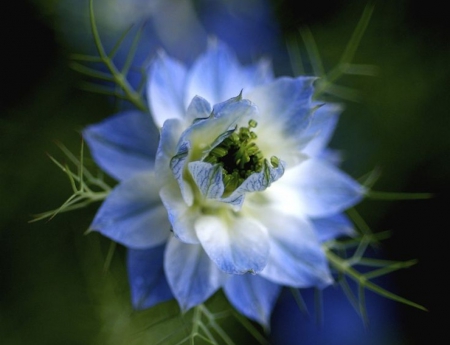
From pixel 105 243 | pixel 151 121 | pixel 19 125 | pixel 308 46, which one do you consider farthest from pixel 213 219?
pixel 308 46

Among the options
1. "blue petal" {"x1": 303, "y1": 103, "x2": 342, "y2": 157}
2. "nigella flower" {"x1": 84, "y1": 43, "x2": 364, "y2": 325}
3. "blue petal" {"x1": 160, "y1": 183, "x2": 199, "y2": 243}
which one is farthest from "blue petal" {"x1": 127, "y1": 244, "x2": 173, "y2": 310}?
"blue petal" {"x1": 303, "y1": 103, "x2": 342, "y2": 157}

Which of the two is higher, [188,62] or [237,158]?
[237,158]

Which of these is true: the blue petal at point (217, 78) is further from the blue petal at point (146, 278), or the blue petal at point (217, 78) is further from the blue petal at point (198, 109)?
the blue petal at point (146, 278)

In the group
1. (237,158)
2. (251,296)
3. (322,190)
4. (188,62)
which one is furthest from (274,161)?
(188,62)

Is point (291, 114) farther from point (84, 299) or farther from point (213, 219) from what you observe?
point (84, 299)

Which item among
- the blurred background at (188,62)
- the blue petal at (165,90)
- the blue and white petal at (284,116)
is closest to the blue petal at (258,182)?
the blue and white petal at (284,116)

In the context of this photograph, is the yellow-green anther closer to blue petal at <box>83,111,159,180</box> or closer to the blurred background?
blue petal at <box>83,111,159,180</box>

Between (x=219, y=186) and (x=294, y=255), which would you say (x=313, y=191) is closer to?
(x=294, y=255)
